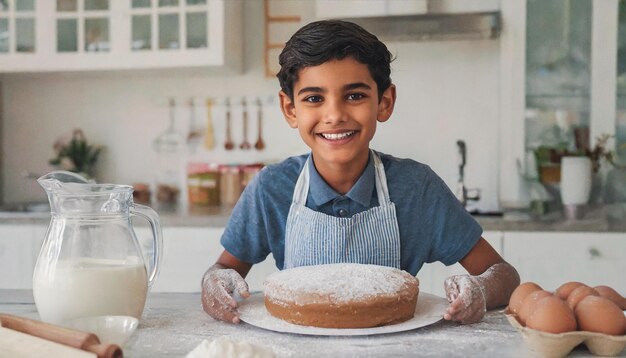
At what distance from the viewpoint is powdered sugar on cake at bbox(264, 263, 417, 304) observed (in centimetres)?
109

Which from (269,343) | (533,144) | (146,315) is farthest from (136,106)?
(269,343)

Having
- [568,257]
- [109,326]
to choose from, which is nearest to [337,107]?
[109,326]

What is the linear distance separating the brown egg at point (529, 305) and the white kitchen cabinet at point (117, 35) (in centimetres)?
230

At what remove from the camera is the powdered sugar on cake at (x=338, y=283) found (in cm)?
109

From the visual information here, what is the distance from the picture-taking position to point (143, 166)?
3564 mm

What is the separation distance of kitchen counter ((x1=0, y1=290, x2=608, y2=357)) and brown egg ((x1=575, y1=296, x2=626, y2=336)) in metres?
0.04

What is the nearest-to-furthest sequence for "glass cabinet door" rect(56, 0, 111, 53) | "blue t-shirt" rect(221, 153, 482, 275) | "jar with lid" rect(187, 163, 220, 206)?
"blue t-shirt" rect(221, 153, 482, 275) → "glass cabinet door" rect(56, 0, 111, 53) → "jar with lid" rect(187, 163, 220, 206)

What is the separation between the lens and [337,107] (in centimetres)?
134

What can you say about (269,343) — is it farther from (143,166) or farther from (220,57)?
(143,166)

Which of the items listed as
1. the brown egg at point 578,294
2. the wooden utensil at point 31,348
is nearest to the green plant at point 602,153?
the brown egg at point 578,294

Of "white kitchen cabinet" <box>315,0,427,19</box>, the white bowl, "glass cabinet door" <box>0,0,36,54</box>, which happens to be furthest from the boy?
"glass cabinet door" <box>0,0,36,54</box>

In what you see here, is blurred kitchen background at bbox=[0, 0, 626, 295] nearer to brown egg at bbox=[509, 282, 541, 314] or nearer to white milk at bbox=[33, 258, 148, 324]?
brown egg at bbox=[509, 282, 541, 314]

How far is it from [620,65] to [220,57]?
167 cm

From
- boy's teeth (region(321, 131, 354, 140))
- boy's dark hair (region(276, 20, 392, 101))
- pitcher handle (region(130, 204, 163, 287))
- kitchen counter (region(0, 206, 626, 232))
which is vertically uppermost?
boy's dark hair (region(276, 20, 392, 101))
